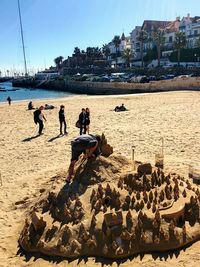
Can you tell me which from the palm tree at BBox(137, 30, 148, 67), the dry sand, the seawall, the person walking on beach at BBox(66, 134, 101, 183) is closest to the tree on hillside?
the palm tree at BBox(137, 30, 148, 67)

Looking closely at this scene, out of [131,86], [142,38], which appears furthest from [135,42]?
[131,86]

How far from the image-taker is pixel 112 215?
6.79 metres

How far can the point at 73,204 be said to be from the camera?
24.8ft

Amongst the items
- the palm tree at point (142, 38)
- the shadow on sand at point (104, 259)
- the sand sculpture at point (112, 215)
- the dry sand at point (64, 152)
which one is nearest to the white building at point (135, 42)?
the palm tree at point (142, 38)

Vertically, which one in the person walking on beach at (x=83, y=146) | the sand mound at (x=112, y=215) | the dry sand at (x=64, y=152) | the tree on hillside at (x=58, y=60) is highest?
the tree on hillside at (x=58, y=60)

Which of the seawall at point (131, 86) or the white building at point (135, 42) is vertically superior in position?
the white building at point (135, 42)

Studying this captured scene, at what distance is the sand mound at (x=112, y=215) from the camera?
6.65m

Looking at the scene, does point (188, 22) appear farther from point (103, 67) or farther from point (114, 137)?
point (114, 137)

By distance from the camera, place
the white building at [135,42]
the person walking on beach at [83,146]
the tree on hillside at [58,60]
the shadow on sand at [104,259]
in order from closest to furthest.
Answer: the shadow on sand at [104,259] → the person walking on beach at [83,146] → the white building at [135,42] → the tree on hillside at [58,60]

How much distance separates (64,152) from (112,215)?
25.1 ft

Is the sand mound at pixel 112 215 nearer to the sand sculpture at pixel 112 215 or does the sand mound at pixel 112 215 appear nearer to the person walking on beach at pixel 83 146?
the sand sculpture at pixel 112 215

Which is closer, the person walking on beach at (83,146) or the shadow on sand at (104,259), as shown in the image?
the shadow on sand at (104,259)

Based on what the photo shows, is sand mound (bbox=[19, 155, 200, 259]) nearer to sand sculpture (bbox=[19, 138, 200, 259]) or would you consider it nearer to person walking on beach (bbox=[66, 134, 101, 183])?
sand sculpture (bbox=[19, 138, 200, 259])

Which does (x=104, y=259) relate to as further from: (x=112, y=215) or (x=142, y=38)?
(x=142, y=38)
